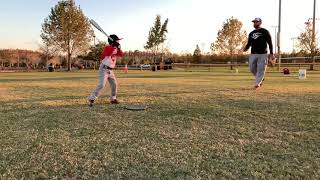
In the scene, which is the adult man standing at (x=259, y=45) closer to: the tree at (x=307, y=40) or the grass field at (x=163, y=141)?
the grass field at (x=163, y=141)

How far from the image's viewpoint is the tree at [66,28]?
165ft

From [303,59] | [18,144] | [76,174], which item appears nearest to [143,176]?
[76,174]

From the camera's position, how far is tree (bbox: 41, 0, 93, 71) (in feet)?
165

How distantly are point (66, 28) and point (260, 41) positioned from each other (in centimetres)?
4349

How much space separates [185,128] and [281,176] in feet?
6.91

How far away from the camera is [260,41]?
10.2 m

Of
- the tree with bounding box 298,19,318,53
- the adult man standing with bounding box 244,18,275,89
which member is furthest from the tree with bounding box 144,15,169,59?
→ the adult man standing with bounding box 244,18,275,89

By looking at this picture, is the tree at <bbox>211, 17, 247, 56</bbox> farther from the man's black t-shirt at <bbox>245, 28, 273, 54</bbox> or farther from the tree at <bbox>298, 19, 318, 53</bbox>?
the man's black t-shirt at <bbox>245, 28, 273, 54</bbox>

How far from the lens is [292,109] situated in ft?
22.6

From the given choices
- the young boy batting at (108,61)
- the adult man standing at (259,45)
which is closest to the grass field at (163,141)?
the young boy batting at (108,61)

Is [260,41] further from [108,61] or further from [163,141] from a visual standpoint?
[163,141]

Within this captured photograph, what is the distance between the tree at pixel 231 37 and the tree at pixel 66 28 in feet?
60.8

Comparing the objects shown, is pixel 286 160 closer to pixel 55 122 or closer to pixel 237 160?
pixel 237 160

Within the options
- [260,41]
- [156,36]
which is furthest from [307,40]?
[260,41]
